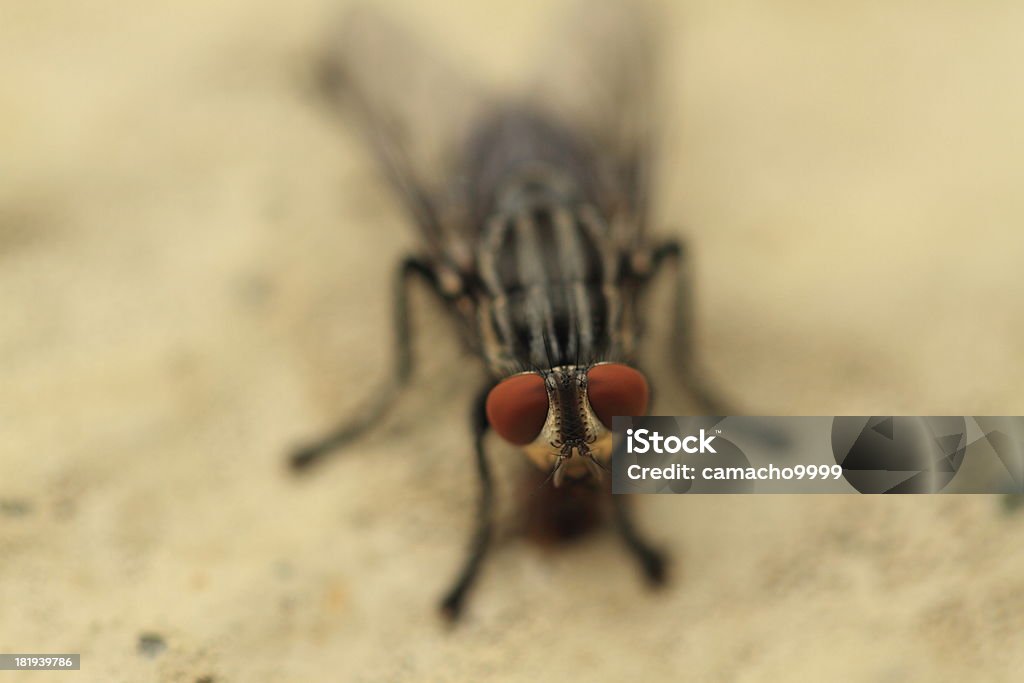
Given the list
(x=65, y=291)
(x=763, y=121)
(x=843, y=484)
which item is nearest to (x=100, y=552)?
(x=65, y=291)

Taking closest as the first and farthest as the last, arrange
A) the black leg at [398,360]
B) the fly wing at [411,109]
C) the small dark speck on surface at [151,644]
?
1. the small dark speck on surface at [151,644]
2. the black leg at [398,360]
3. the fly wing at [411,109]

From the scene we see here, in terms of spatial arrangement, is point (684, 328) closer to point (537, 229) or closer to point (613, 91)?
point (537, 229)

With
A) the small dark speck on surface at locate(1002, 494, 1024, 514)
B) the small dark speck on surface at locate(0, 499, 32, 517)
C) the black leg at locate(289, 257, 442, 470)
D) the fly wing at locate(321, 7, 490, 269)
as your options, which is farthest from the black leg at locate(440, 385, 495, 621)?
the small dark speck on surface at locate(1002, 494, 1024, 514)

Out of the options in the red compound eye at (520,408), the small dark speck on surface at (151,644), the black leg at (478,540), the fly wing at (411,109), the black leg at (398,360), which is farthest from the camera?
the fly wing at (411,109)

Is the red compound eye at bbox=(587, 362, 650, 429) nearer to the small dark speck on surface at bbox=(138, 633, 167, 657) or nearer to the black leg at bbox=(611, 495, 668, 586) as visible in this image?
the black leg at bbox=(611, 495, 668, 586)

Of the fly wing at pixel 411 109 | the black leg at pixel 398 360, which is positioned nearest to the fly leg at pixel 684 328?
the fly wing at pixel 411 109

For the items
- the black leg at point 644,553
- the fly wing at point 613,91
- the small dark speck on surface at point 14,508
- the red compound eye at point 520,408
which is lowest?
the black leg at point 644,553

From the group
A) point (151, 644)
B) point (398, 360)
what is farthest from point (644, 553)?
point (151, 644)

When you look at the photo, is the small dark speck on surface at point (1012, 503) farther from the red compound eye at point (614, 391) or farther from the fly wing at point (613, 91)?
the fly wing at point (613, 91)

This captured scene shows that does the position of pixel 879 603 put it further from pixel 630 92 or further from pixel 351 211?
pixel 351 211
